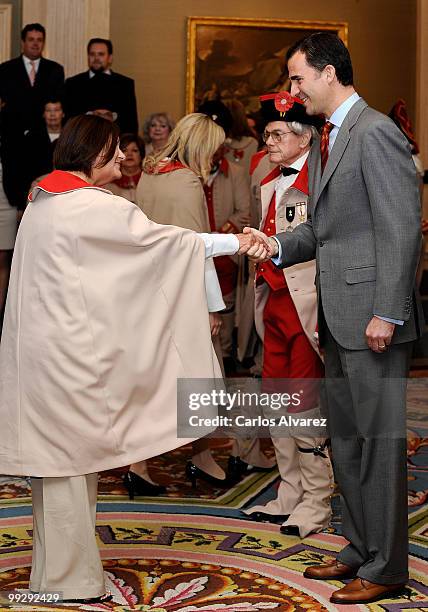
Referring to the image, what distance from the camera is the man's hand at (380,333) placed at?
3922 mm

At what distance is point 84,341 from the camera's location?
393 centimetres

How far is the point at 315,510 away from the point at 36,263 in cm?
185

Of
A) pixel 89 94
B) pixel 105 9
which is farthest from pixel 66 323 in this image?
pixel 105 9

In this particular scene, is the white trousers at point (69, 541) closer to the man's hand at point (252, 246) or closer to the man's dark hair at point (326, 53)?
the man's hand at point (252, 246)

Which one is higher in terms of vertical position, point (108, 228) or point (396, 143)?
point (396, 143)

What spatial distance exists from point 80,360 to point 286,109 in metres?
1.87

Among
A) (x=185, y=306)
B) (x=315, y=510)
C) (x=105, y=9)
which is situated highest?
(x=105, y=9)

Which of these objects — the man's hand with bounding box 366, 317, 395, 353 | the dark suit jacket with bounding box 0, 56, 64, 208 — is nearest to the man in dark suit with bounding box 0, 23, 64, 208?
the dark suit jacket with bounding box 0, 56, 64, 208

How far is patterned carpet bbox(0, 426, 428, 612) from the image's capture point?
13.4 feet

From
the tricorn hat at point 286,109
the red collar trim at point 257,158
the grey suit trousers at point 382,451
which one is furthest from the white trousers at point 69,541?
the red collar trim at point 257,158

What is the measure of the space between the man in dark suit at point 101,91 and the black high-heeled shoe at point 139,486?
15.0 feet

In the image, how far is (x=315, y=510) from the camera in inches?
196

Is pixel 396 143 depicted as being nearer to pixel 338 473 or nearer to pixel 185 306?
pixel 185 306

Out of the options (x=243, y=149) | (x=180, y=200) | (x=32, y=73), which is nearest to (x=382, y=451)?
(x=180, y=200)
